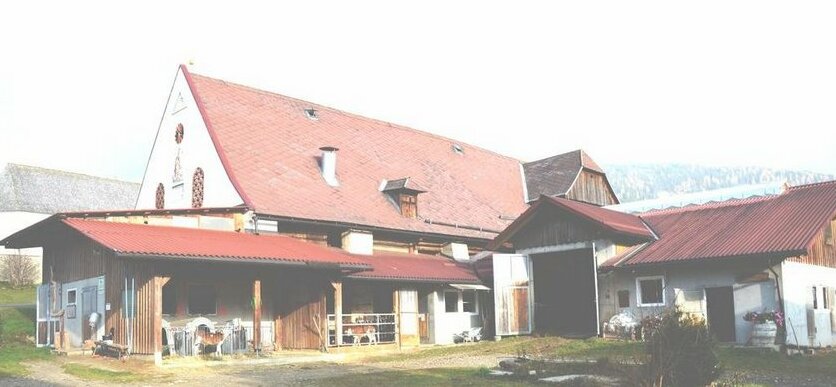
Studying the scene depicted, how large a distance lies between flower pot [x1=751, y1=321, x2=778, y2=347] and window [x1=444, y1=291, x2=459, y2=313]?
1241 cm

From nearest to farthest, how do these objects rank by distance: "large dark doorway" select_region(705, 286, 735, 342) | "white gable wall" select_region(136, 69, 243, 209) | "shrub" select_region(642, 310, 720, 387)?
1. "shrub" select_region(642, 310, 720, 387)
2. "large dark doorway" select_region(705, 286, 735, 342)
3. "white gable wall" select_region(136, 69, 243, 209)

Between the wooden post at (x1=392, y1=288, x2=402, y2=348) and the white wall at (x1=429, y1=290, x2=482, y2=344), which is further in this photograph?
the white wall at (x1=429, y1=290, x2=482, y2=344)

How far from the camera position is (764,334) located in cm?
2355

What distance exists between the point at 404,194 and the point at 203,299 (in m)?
11.0

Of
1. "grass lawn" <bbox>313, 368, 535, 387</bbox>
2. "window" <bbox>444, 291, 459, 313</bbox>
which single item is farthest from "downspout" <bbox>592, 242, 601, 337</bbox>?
"grass lawn" <bbox>313, 368, 535, 387</bbox>

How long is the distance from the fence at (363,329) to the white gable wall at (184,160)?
552 centimetres

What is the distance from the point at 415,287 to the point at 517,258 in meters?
4.03

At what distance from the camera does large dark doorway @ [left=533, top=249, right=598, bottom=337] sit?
97.9 ft

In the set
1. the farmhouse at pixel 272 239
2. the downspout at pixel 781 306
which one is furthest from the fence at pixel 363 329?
the downspout at pixel 781 306

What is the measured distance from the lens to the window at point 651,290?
26719 mm

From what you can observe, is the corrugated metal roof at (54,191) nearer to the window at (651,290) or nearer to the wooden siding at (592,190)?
the wooden siding at (592,190)

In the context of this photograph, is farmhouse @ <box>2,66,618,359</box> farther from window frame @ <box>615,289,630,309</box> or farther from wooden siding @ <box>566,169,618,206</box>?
window frame @ <box>615,289,630,309</box>

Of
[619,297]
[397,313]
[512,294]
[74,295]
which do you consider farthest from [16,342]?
[619,297]

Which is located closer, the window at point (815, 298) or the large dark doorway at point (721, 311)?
the large dark doorway at point (721, 311)
